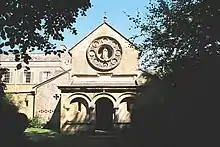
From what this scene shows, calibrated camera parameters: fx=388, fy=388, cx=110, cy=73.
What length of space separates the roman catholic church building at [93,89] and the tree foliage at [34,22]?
54.8ft

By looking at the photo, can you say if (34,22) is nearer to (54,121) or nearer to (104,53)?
(104,53)

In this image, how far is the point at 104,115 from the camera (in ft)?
128

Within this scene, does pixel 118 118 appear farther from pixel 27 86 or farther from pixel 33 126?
pixel 27 86

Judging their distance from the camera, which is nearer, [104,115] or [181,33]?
[181,33]

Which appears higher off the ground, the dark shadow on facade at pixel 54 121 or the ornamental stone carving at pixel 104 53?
the ornamental stone carving at pixel 104 53

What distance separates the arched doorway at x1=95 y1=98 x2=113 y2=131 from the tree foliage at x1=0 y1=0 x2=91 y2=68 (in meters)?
24.9

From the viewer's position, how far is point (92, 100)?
3622cm

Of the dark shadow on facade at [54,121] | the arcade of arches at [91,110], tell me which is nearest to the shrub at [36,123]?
the dark shadow on facade at [54,121]

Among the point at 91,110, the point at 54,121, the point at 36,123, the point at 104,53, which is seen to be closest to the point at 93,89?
the point at 91,110

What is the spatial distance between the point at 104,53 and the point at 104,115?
22.0 feet

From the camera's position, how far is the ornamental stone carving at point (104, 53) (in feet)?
134

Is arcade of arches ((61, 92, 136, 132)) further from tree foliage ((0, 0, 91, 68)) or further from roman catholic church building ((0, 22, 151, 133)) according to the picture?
tree foliage ((0, 0, 91, 68))

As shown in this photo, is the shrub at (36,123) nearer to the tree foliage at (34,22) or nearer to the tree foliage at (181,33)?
the tree foliage at (181,33)

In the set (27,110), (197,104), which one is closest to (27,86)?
(27,110)
